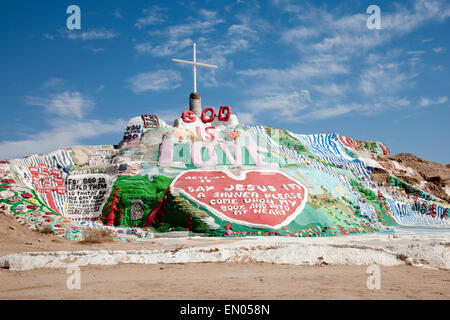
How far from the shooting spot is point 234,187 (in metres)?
16.2

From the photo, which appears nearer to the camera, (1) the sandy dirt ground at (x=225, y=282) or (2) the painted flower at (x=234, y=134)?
(1) the sandy dirt ground at (x=225, y=282)

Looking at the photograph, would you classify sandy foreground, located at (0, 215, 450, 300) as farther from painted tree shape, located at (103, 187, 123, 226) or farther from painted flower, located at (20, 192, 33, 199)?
painted tree shape, located at (103, 187, 123, 226)

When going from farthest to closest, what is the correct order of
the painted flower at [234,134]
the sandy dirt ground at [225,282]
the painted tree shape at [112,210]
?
the painted flower at [234,134], the painted tree shape at [112,210], the sandy dirt ground at [225,282]

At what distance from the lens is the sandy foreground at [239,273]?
15.0ft

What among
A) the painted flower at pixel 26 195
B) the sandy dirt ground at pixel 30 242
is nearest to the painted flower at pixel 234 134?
the painted flower at pixel 26 195

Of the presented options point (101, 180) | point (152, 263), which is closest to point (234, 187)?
point (101, 180)

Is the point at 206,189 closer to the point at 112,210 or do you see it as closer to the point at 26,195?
the point at 112,210

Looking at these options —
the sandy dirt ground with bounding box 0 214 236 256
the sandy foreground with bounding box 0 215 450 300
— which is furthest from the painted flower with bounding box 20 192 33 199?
the sandy foreground with bounding box 0 215 450 300

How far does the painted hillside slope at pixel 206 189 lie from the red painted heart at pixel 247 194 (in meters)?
0.04

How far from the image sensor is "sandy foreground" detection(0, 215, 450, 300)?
15.0 ft

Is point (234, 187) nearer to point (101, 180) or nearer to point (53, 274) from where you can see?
point (101, 180)

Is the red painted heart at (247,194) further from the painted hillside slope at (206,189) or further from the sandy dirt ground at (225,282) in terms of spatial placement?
the sandy dirt ground at (225,282)

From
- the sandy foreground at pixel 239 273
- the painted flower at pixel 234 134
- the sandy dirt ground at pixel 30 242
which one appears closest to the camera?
the sandy foreground at pixel 239 273
